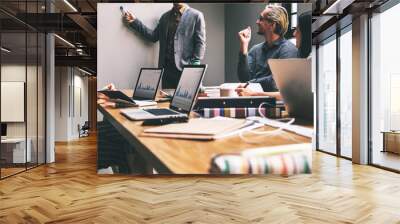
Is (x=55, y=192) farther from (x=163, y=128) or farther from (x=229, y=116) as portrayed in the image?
(x=229, y=116)

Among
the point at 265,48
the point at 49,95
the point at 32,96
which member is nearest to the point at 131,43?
the point at 265,48

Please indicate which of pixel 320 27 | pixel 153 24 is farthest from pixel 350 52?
pixel 153 24

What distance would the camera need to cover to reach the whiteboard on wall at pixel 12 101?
650cm

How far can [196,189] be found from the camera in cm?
547

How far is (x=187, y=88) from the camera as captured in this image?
245 inches

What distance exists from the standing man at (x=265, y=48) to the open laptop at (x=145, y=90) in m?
1.31

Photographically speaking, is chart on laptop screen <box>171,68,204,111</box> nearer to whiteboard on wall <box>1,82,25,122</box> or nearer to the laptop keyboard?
the laptop keyboard

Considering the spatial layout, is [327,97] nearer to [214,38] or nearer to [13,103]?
[214,38]

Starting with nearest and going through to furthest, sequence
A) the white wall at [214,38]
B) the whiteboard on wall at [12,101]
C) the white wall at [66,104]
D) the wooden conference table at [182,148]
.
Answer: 1. the wooden conference table at [182,148]
2. the white wall at [214,38]
3. the whiteboard on wall at [12,101]
4. the white wall at [66,104]

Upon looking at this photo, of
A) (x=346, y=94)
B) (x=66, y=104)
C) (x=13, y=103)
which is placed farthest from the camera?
(x=66, y=104)

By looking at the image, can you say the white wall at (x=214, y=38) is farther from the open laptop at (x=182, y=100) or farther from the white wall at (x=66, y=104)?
the white wall at (x=66, y=104)

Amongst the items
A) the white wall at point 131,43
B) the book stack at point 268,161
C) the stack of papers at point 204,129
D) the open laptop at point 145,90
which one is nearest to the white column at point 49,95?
the white wall at point 131,43

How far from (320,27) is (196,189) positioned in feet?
17.7

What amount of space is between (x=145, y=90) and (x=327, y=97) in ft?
19.6
